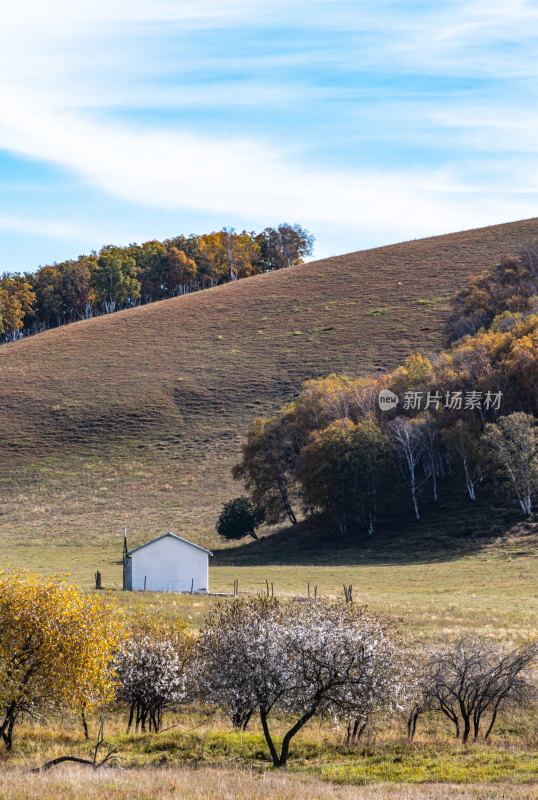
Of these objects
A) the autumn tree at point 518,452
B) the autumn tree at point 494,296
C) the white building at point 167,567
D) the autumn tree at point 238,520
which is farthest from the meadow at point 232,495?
the autumn tree at point 494,296

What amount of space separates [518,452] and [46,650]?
49015mm

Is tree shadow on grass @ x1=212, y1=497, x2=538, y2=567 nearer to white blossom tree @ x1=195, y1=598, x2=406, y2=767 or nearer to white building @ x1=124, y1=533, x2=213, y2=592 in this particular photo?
white building @ x1=124, y1=533, x2=213, y2=592

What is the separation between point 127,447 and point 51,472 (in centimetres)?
989

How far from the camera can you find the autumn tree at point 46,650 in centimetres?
1895

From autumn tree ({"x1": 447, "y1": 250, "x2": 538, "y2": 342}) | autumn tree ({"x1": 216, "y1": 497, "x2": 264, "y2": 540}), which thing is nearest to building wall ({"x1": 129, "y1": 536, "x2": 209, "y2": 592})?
autumn tree ({"x1": 216, "y1": 497, "x2": 264, "y2": 540})

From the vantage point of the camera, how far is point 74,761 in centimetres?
1856

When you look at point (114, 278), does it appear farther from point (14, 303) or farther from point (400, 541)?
point (400, 541)

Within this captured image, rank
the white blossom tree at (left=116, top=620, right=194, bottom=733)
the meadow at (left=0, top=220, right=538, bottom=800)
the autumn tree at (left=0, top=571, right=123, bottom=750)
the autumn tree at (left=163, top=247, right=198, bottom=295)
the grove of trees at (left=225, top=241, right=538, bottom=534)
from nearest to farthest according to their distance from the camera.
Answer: the meadow at (left=0, top=220, right=538, bottom=800), the autumn tree at (left=0, top=571, right=123, bottom=750), the white blossom tree at (left=116, top=620, right=194, bottom=733), the grove of trees at (left=225, top=241, right=538, bottom=534), the autumn tree at (left=163, top=247, right=198, bottom=295)

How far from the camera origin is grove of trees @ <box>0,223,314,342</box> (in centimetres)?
15962

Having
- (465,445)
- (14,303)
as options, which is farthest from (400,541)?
(14,303)

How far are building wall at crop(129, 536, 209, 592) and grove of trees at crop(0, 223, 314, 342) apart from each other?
107 m

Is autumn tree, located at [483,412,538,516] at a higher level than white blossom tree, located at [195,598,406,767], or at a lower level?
higher

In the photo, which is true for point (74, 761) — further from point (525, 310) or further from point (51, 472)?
point (525, 310)

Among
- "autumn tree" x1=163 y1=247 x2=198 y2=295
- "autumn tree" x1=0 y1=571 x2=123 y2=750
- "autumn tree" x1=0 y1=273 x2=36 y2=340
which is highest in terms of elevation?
"autumn tree" x1=163 y1=247 x2=198 y2=295
